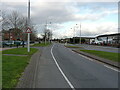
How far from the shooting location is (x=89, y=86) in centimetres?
720

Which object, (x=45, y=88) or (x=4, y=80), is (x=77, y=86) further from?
(x=4, y=80)

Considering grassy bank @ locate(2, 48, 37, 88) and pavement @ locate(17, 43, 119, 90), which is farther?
pavement @ locate(17, 43, 119, 90)

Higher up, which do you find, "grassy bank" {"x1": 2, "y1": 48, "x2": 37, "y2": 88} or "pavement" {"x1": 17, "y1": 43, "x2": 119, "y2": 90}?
"grassy bank" {"x1": 2, "y1": 48, "x2": 37, "y2": 88}

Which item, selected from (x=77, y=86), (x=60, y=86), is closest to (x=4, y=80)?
(x=60, y=86)

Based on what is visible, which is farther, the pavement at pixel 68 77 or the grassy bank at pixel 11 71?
the pavement at pixel 68 77

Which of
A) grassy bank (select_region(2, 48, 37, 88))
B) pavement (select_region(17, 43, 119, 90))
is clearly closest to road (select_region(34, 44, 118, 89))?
pavement (select_region(17, 43, 119, 90))

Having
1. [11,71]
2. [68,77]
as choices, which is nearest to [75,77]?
[68,77]

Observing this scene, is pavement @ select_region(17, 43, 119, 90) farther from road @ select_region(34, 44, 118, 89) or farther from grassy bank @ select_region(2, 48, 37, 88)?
grassy bank @ select_region(2, 48, 37, 88)

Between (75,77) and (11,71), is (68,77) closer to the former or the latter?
(75,77)

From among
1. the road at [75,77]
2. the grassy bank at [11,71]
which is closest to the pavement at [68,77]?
the road at [75,77]

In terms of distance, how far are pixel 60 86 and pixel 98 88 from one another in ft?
4.86

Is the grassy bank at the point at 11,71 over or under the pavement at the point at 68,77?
over

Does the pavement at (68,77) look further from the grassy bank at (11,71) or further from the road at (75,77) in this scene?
the grassy bank at (11,71)

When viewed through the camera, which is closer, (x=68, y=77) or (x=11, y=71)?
(x=68, y=77)
